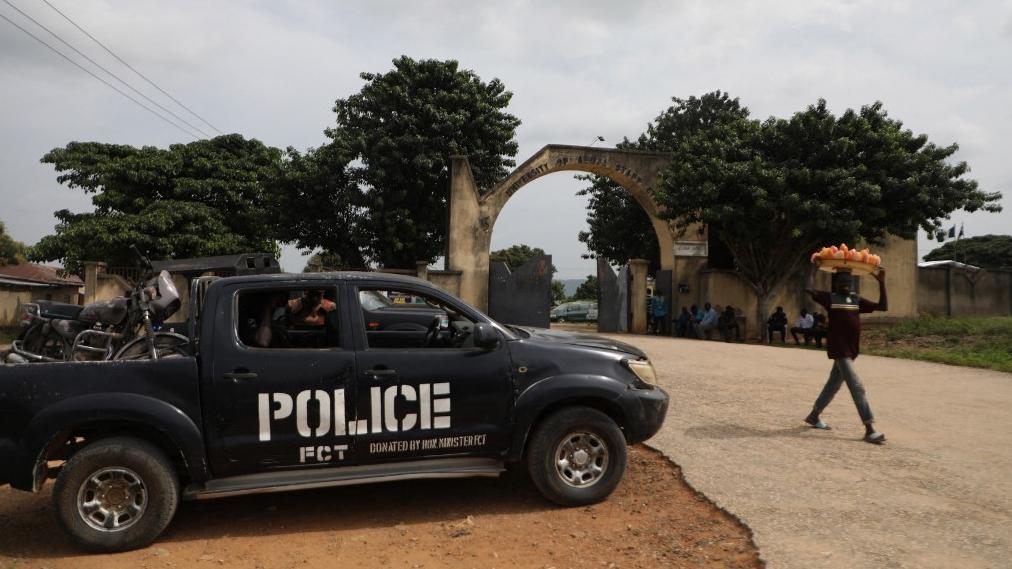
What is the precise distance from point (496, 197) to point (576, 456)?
1610cm

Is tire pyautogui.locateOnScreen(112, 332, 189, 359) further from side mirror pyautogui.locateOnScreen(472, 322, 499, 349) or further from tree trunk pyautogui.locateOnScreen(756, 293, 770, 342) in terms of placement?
tree trunk pyautogui.locateOnScreen(756, 293, 770, 342)

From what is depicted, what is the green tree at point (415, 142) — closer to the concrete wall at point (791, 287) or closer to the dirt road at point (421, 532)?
the concrete wall at point (791, 287)

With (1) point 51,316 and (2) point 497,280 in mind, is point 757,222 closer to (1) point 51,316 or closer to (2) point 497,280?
(2) point 497,280

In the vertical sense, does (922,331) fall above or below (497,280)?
below

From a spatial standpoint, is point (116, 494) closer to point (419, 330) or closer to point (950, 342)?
point (419, 330)

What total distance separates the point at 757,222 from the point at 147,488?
16850 mm

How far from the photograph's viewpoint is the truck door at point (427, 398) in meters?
4.52

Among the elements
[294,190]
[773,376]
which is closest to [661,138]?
[294,190]

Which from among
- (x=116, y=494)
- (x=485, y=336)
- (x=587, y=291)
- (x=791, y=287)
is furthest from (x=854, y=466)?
(x=587, y=291)

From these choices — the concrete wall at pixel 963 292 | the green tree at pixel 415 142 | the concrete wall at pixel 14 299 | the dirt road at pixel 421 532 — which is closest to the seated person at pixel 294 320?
the dirt road at pixel 421 532

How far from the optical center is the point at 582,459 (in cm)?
487

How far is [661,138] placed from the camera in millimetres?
32062

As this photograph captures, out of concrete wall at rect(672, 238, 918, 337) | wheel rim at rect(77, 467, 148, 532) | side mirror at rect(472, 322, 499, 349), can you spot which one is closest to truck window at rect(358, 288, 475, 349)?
side mirror at rect(472, 322, 499, 349)

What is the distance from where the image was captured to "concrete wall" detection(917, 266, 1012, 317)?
901 inches
